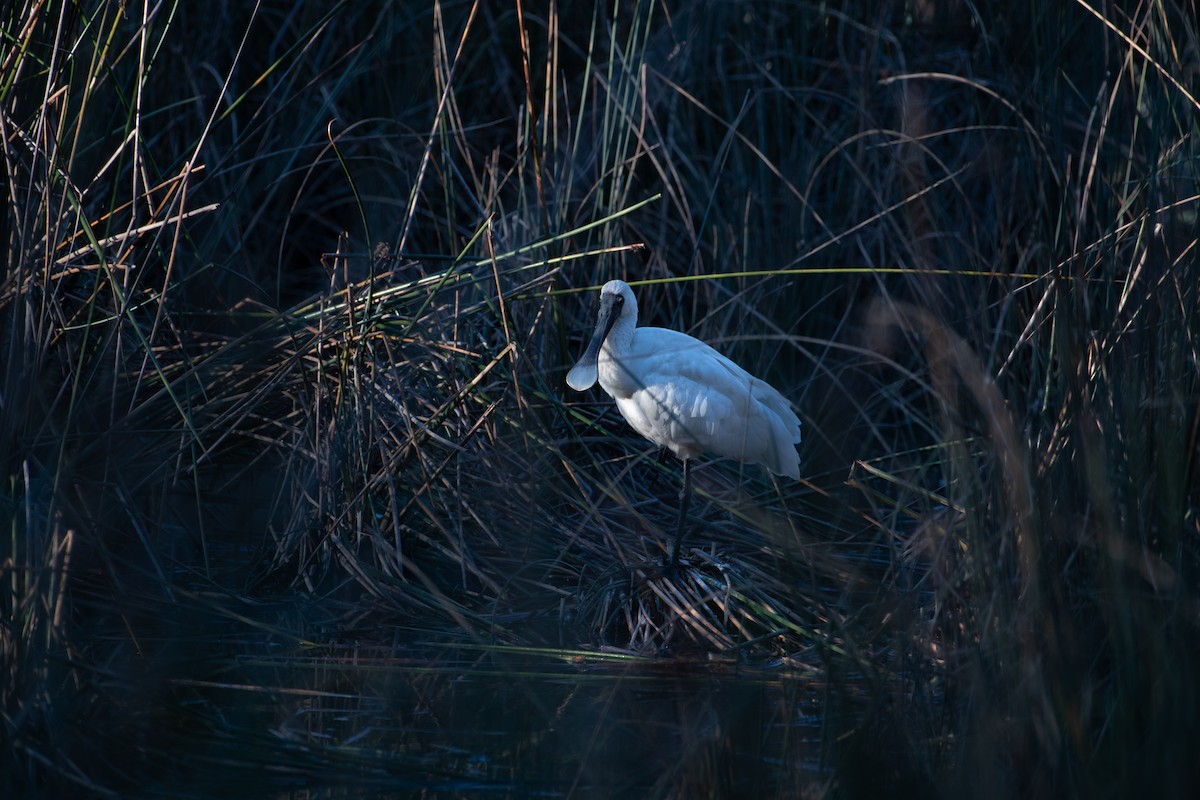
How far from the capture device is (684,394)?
4.04 metres

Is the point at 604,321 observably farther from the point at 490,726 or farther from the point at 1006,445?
the point at 1006,445

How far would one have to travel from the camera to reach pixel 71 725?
8.21ft

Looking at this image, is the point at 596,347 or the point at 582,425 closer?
the point at 596,347

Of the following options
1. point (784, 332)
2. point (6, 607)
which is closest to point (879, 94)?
point (784, 332)

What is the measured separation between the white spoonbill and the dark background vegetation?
16cm

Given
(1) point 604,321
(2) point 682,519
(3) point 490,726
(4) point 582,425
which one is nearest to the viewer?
(3) point 490,726

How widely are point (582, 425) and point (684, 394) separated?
734 mm

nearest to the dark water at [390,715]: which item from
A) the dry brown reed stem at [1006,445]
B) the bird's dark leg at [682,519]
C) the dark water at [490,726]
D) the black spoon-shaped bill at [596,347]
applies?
the dark water at [490,726]

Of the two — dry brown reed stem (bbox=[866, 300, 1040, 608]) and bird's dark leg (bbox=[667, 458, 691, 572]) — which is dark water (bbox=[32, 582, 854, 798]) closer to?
bird's dark leg (bbox=[667, 458, 691, 572])

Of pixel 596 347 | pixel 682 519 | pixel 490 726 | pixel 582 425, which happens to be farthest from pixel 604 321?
pixel 490 726

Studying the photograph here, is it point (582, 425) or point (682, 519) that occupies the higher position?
point (682, 519)

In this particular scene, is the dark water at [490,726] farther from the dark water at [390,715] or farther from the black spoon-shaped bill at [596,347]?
the black spoon-shaped bill at [596,347]

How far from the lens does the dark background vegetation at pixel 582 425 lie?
2463 millimetres

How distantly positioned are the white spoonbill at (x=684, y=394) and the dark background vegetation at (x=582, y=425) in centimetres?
16
